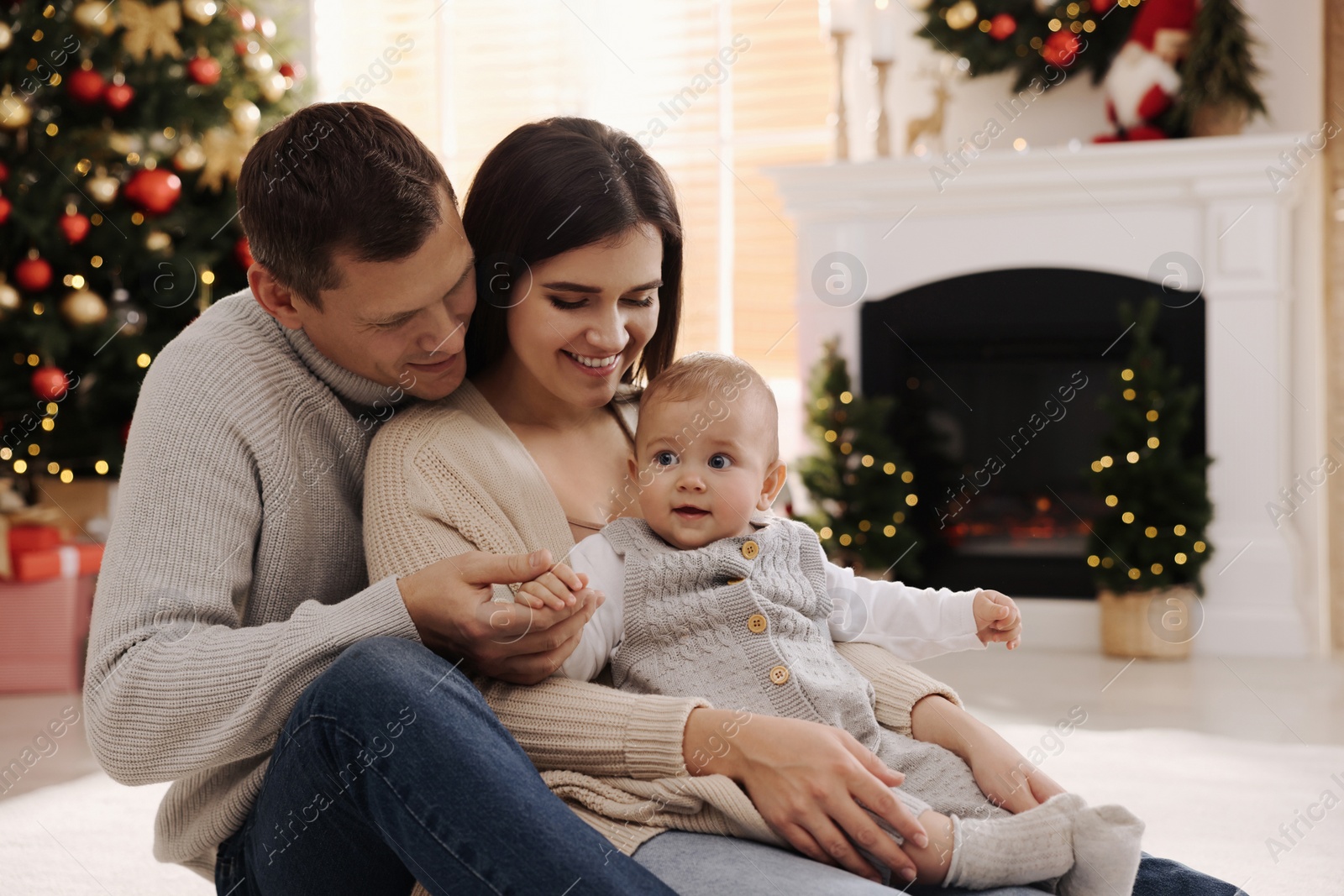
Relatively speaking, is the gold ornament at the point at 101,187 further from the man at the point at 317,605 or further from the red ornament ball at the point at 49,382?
the man at the point at 317,605

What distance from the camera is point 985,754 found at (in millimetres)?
1221

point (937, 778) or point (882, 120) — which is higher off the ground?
point (882, 120)

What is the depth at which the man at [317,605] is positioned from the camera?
0.99m

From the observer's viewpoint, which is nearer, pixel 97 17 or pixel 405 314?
pixel 405 314

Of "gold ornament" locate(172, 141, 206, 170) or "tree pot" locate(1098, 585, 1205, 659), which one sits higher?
"gold ornament" locate(172, 141, 206, 170)

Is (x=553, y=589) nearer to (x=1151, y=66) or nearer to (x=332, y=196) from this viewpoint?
(x=332, y=196)

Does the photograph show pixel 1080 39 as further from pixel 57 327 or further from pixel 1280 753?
pixel 57 327

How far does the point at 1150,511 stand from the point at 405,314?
2.83 meters

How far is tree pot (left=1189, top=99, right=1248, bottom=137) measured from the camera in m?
3.56

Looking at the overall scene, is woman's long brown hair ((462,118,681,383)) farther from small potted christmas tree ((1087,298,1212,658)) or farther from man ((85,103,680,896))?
small potted christmas tree ((1087,298,1212,658))

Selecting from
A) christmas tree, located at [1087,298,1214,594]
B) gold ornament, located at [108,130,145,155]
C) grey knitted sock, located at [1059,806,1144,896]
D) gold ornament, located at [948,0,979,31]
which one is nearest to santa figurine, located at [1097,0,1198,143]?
gold ornament, located at [948,0,979,31]

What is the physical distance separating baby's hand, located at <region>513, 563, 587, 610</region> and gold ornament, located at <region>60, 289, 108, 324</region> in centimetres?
283

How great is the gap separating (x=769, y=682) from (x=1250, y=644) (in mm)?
2875

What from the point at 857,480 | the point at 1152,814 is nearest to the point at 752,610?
the point at 1152,814
